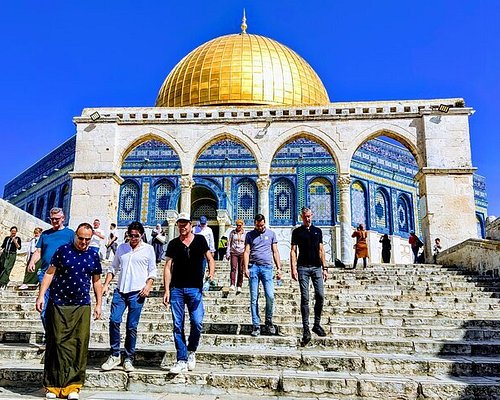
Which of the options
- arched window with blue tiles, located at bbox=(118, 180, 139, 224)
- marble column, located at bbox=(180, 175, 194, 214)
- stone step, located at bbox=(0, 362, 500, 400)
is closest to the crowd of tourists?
stone step, located at bbox=(0, 362, 500, 400)

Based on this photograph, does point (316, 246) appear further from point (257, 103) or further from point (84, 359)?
point (257, 103)

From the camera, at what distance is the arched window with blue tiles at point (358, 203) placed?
877 inches

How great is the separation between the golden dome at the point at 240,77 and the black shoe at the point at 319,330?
16.2 metres

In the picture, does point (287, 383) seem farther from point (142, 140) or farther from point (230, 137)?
point (142, 140)

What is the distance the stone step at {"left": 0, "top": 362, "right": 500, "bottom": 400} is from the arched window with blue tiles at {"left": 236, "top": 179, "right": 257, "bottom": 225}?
1778 cm

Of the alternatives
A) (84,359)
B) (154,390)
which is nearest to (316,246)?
(154,390)

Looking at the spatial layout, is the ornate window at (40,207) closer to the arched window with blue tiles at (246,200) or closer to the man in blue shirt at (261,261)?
the arched window with blue tiles at (246,200)

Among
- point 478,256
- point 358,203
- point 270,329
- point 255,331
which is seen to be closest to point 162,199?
point 358,203

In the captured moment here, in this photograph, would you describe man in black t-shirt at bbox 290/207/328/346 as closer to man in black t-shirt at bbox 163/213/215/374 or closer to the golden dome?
man in black t-shirt at bbox 163/213/215/374

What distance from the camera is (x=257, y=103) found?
20578mm

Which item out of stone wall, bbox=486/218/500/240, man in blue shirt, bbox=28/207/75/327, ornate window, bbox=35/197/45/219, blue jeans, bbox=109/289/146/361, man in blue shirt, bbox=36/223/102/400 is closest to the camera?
man in blue shirt, bbox=36/223/102/400

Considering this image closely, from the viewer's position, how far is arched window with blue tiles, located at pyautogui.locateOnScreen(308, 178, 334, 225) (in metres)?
21.7

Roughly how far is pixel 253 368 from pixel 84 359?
1.43 metres

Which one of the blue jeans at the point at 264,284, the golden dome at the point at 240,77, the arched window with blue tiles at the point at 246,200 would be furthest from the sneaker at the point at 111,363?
the arched window with blue tiles at the point at 246,200
